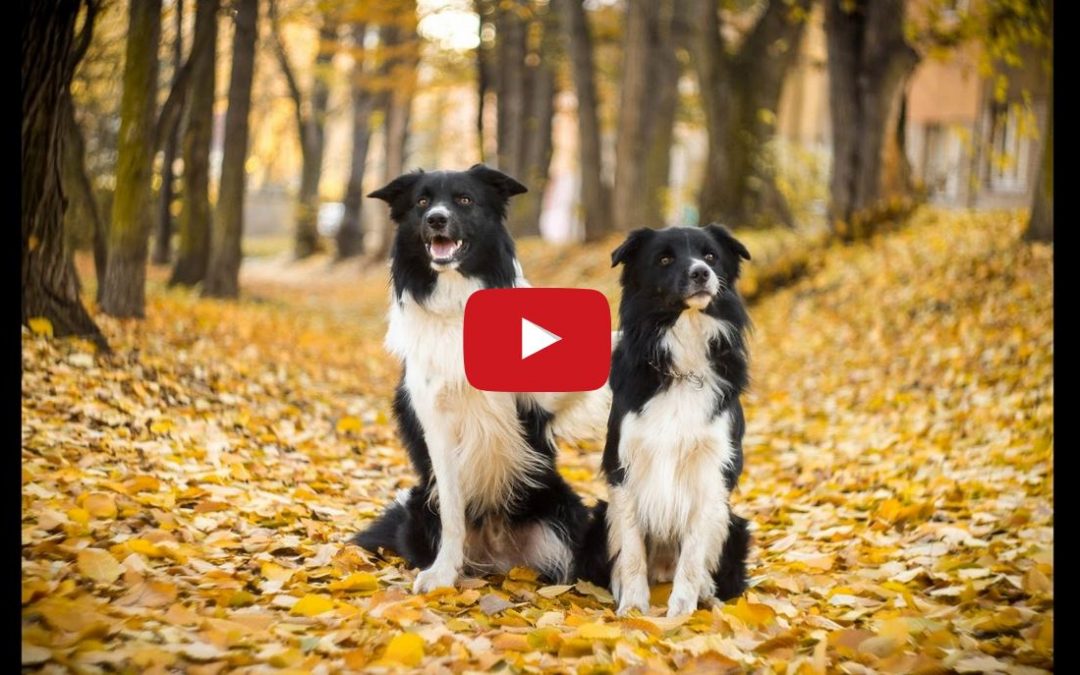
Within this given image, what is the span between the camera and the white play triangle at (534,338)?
3.89m

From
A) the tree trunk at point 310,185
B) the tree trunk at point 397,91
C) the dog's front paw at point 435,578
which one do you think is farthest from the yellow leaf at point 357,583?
the tree trunk at point 310,185

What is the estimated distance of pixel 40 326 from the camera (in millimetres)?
4539

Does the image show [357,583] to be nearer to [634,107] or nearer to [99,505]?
[99,505]

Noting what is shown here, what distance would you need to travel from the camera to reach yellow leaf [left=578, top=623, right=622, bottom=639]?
11.4 feet

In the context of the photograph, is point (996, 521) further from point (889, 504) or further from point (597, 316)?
point (597, 316)

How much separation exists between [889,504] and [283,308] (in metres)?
7.21

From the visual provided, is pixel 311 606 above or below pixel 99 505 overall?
below

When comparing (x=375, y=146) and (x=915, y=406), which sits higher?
(x=375, y=146)

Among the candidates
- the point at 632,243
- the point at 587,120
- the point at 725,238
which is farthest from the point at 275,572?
the point at 587,120

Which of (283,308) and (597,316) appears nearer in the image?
(597,316)

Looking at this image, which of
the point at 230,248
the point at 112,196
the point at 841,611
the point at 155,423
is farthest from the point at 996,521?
the point at 230,248

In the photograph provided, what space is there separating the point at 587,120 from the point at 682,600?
14.4 meters

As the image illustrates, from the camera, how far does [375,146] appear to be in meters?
35.6

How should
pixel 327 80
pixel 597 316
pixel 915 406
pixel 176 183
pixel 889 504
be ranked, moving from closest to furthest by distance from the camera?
pixel 597 316
pixel 889 504
pixel 915 406
pixel 176 183
pixel 327 80
